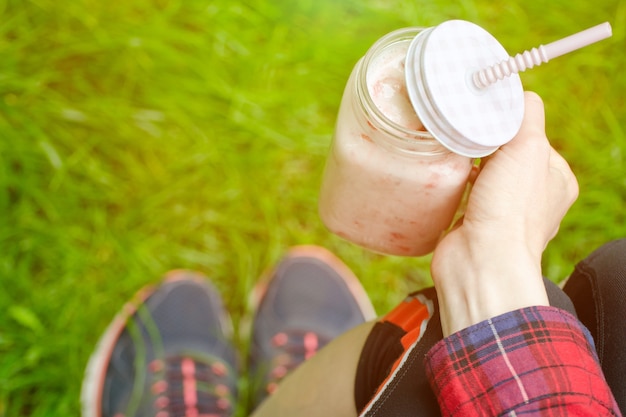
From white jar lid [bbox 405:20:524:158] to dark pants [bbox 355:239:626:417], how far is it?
24 centimetres

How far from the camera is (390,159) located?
0.68m

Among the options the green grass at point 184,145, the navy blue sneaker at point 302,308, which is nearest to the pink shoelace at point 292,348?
the navy blue sneaker at point 302,308

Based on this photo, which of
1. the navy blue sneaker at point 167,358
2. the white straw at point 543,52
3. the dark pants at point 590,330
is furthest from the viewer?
the navy blue sneaker at point 167,358

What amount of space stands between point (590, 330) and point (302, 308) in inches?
25.4

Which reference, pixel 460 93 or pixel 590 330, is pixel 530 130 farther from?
pixel 590 330

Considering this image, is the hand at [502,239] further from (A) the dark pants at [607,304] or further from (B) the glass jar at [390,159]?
(A) the dark pants at [607,304]

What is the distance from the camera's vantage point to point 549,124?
1416 millimetres

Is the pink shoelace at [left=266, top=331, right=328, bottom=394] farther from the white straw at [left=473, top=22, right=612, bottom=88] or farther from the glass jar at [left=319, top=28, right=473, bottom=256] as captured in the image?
the white straw at [left=473, top=22, right=612, bottom=88]

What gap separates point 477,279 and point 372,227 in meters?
0.20

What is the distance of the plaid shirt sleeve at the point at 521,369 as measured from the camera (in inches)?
23.3

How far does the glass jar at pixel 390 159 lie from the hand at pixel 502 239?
2.0 inches

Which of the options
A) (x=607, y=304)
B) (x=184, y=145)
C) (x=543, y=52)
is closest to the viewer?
(x=543, y=52)

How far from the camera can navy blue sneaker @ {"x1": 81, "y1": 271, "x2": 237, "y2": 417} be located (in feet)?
3.86

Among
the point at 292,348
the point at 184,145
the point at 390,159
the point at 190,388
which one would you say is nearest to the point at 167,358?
the point at 190,388
